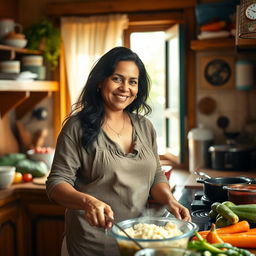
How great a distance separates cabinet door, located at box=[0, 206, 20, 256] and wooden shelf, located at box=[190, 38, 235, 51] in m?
1.68

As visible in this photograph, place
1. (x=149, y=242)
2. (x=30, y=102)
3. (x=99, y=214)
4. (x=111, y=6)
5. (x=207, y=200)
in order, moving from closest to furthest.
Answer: (x=149, y=242) → (x=99, y=214) → (x=207, y=200) → (x=111, y=6) → (x=30, y=102)

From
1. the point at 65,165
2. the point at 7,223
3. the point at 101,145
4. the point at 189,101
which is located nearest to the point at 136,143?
the point at 101,145

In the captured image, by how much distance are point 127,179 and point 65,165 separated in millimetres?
248

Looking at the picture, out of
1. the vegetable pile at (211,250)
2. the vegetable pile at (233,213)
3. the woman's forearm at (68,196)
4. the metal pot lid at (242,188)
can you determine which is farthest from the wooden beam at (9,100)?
the vegetable pile at (211,250)

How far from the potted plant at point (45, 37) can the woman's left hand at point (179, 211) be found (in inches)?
92.9

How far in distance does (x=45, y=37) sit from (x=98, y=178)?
220cm

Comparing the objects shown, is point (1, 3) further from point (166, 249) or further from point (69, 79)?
point (166, 249)

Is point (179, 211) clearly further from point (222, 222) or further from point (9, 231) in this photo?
point (9, 231)

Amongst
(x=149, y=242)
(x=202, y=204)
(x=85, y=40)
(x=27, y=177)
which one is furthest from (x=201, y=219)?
(x=85, y=40)

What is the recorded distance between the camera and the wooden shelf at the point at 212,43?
136 inches

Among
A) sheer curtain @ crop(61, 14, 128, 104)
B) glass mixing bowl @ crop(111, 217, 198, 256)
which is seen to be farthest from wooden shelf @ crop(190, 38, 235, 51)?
glass mixing bowl @ crop(111, 217, 198, 256)

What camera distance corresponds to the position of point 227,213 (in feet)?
5.57

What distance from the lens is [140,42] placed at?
402cm

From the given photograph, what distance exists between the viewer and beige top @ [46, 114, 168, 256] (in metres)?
1.90
